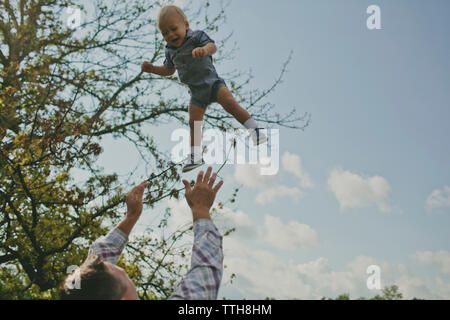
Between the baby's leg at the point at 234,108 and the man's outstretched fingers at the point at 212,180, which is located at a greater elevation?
the baby's leg at the point at 234,108

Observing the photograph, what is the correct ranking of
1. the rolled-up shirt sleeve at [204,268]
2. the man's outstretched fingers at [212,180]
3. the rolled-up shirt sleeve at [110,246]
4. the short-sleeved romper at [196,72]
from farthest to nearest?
the short-sleeved romper at [196,72]
the rolled-up shirt sleeve at [110,246]
the man's outstretched fingers at [212,180]
the rolled-up shirt sleeve at [204,268]

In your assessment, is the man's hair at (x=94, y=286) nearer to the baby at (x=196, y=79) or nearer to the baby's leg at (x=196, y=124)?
the baby at (x=196, y=79)

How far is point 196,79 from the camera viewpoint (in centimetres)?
310

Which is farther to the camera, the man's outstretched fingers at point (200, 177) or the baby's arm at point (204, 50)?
the baby's arm at point (204, 50)

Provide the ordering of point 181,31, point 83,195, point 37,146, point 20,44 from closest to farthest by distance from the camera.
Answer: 1. point 181,31
2. point 37,146
3. point 83,195
4. point 20,44

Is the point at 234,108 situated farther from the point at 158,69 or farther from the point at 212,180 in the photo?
the point at 212,180

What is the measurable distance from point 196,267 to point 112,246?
27.7 inches

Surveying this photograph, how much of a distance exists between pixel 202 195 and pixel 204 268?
15.0 inches

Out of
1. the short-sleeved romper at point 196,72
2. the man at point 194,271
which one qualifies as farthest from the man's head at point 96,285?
the short-sleeved romper at point 196,72

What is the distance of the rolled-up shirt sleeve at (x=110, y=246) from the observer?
7.01 ft

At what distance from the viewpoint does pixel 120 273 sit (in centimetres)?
188

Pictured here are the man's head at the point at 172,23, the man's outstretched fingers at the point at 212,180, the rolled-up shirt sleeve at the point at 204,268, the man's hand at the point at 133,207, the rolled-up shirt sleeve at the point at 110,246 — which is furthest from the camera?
the man's head at the point at 172,23
